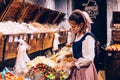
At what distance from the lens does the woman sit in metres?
2.72

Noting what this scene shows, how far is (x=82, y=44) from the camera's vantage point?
2744 millimetres

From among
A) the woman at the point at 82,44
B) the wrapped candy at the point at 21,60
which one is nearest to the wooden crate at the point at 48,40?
the wrapped candy at the point at 21,60

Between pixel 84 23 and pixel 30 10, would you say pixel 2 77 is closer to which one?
pixel 84 23

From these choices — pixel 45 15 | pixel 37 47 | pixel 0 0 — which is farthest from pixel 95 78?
pixel 45 15

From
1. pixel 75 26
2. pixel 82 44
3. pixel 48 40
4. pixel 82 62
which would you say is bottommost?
pixel 48 40

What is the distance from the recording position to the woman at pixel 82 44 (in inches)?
Answer: 107

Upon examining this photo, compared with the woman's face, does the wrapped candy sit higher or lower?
lower

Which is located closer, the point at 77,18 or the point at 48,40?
the point at 77,18

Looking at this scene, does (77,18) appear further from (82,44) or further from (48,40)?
(48,40)

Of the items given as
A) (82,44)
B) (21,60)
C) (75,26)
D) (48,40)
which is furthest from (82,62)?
(48,40)

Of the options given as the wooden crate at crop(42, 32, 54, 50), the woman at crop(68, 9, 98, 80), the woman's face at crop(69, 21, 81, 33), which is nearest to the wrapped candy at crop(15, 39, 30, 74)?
the woman at crop(68, 9, 98, 80)

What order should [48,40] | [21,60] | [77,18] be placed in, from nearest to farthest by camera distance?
[77,18], [21,60], [48,40]

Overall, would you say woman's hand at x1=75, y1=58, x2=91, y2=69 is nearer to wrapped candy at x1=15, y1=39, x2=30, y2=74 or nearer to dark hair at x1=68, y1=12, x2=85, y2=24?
dark hair at x1=68, y1=12, x2=85, y2=24

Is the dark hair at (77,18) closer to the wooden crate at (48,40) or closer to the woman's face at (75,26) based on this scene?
the woman's face at (75,26)
